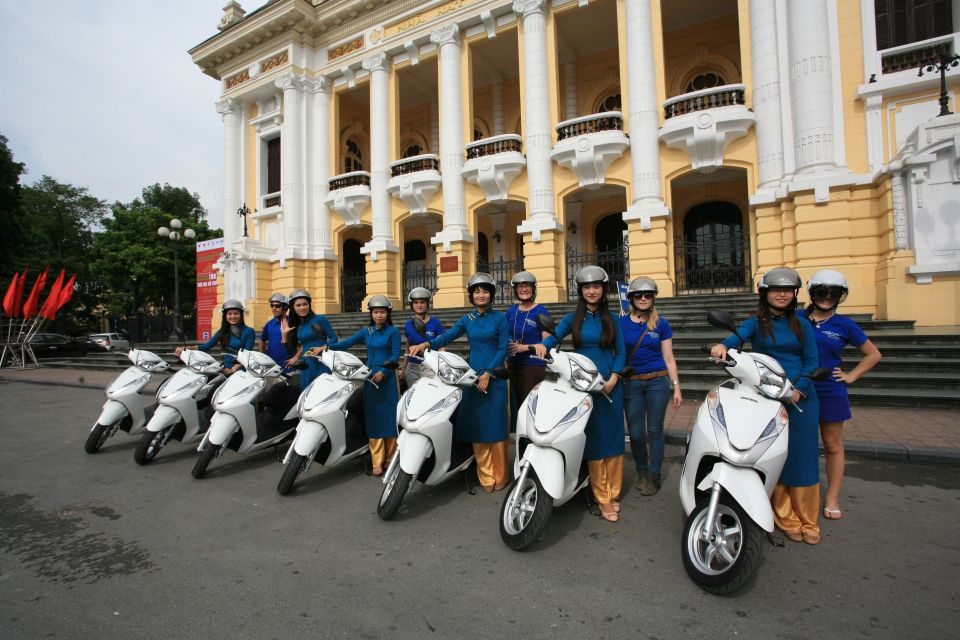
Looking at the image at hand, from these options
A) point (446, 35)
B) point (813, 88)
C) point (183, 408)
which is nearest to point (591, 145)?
point (813, 88)

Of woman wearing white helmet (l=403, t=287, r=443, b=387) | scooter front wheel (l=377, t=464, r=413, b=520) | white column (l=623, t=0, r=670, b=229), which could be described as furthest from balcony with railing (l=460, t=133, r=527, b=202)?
scooter front wheel (l=377, t=464, r=413, b=520)

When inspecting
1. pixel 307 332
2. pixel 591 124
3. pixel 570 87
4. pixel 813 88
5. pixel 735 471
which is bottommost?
pixel 735 471

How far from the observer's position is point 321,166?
17.6 meters

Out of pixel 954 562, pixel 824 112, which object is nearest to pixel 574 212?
pixel 824 112

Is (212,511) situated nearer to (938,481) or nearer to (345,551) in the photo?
(345,551)

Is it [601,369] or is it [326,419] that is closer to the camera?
[601,369]

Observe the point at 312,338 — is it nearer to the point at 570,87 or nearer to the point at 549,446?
the point at 549,446

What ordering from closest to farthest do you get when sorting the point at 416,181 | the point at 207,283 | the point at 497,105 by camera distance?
the point at 416,181 → the point at 497,105 → the point at 207,283

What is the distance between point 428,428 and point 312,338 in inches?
82.7

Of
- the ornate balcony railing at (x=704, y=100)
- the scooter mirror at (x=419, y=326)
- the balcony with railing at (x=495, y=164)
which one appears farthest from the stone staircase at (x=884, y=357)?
the balcony with railing at (x=495, y=164)

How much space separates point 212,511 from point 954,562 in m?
4.75

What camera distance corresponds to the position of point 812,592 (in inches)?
93.4

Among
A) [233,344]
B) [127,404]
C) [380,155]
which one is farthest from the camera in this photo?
[380,155]

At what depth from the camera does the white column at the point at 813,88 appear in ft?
33.6
